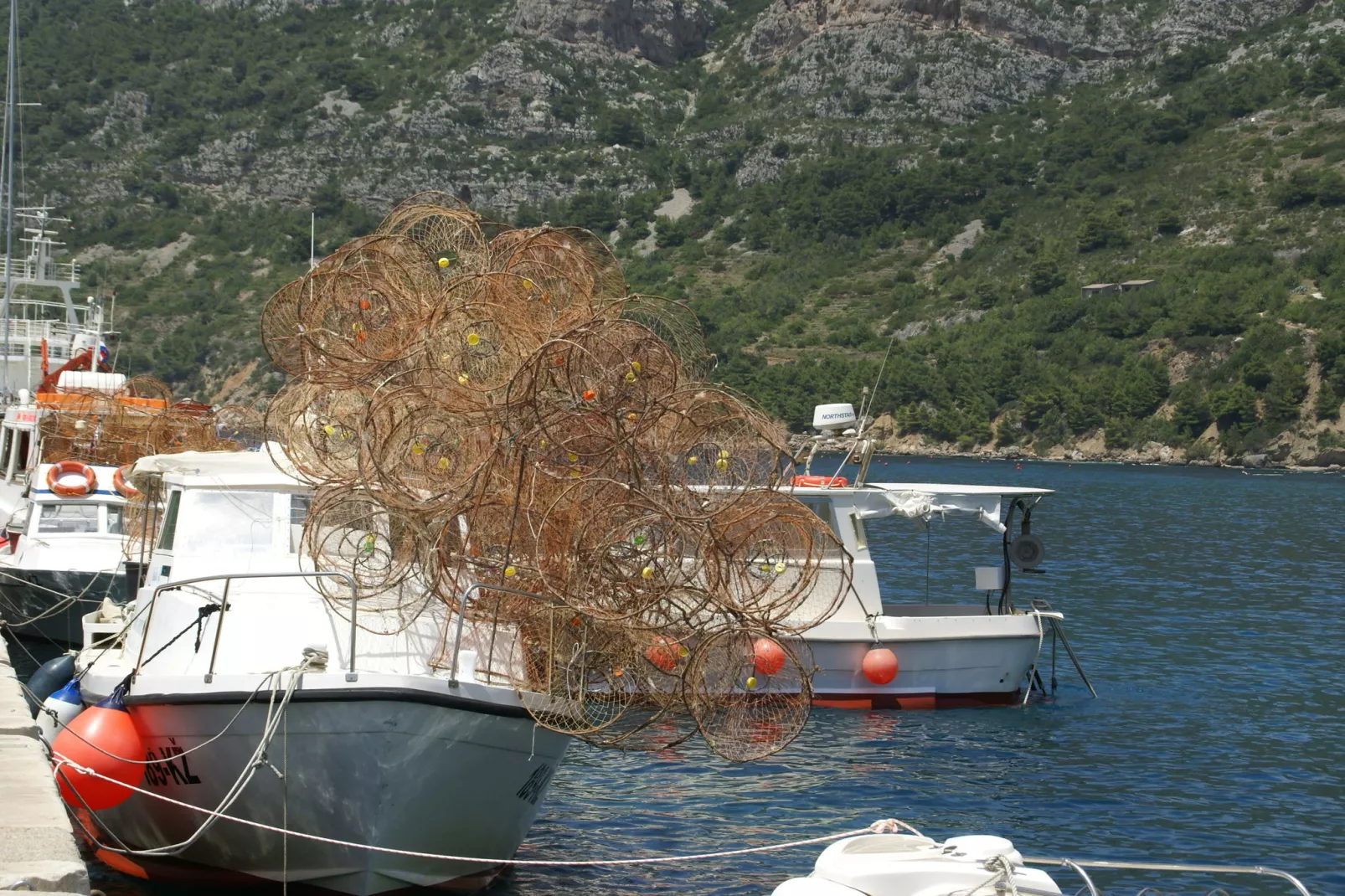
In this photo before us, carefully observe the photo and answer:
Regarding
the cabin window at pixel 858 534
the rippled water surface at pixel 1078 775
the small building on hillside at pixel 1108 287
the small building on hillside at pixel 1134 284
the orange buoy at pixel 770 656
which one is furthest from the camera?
the small building on hillside at pixel 1108 287

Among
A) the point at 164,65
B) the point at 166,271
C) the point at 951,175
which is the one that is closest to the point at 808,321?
the point at 951,175

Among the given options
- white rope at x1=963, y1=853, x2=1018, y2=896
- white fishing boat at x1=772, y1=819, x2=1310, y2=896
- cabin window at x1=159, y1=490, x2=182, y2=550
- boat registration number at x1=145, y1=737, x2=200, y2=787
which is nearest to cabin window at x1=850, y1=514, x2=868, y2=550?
cabin window at x1=159, y1=490, x2=182, y2=550

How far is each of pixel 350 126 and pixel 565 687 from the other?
128723mm

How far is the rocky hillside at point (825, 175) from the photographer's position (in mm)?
103500

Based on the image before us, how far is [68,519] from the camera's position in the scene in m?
21.5

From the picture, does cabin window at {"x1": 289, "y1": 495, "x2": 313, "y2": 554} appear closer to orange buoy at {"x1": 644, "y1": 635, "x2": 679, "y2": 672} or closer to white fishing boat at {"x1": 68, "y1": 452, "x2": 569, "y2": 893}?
white fishing boat at {"x1": 68, "y1": 452, "x2": 569, "y2": 893}

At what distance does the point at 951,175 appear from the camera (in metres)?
133

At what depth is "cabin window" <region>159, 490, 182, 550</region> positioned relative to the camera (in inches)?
476

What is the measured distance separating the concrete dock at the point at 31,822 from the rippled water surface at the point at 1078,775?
1451 mm

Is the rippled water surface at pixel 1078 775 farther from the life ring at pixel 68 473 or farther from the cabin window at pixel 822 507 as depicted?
the life ring at pixel 68 473

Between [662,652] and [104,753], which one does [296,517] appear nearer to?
[104,753]

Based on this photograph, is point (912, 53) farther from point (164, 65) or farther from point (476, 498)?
point (476, 498)

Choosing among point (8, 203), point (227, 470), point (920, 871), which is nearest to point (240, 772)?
point (227, 470)

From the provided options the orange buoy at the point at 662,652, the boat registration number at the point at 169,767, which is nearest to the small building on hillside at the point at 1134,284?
the orange buoy at the point at 662,652
